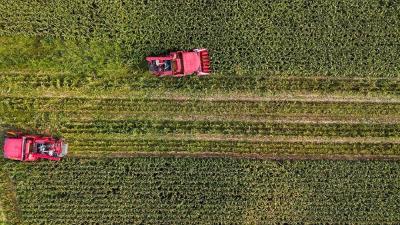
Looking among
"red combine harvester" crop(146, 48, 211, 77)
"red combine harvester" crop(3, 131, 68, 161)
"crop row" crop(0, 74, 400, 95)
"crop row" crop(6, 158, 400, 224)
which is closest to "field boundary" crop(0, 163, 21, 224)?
"crop row" crop(6, 158, 400, 224)

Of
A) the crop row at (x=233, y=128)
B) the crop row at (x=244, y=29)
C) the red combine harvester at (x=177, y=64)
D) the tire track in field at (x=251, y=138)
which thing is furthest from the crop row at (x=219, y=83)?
the tire track in field at (x=251, y=138)

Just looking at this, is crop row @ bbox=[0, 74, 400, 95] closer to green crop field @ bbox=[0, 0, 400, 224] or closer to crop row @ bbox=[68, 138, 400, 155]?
green crop field @ bbox=[0, 0, 400, 224]

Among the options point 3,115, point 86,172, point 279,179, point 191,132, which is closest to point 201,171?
point 191,132

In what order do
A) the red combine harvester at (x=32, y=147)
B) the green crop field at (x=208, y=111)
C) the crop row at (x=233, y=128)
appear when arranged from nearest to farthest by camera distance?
the red combine harvester at (x=32, y=147) → the green crop field at (x=208, y=111) → the crop row at (x=233, y=128)

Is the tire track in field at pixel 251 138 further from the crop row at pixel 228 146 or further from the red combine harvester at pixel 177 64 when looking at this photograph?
the red combine harvester at pixel 177 64

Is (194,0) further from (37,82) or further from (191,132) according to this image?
(37,82)

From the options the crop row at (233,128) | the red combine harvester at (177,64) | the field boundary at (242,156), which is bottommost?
the field boundary at (242,156)
